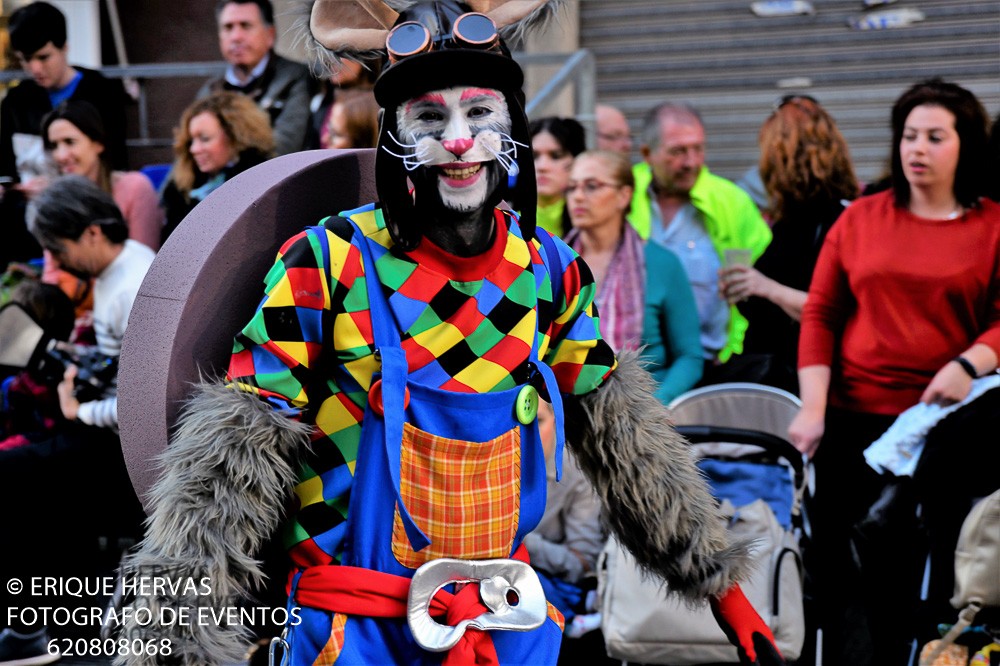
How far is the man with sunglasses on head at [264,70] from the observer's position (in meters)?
5.91

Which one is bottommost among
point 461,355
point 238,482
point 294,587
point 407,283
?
point 294,587

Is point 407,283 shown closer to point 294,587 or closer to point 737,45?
point 294,587

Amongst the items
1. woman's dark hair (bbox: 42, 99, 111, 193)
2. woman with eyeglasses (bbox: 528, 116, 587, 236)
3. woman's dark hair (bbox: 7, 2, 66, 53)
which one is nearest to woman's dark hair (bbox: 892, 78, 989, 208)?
woman with eyeglasses (bbox: 528, 116, 587, 236)

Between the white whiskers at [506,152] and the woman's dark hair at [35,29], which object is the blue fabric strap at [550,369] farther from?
the woman's dark hair at [35,29]

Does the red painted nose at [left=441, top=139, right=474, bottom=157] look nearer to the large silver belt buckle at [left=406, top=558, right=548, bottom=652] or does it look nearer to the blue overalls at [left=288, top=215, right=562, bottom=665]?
the blue overalls at [left=288, top=215, right=562, bottom=665]

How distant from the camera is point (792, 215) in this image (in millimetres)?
4867

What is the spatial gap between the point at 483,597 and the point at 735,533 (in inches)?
59.6

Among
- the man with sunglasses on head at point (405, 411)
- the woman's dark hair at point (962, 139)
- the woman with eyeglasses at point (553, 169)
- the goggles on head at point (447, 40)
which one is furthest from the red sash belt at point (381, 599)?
the woman with eyeglasses at point (553, 169)

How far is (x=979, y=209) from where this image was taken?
3.98 meters

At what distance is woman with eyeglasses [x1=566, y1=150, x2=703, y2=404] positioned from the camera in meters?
4.61

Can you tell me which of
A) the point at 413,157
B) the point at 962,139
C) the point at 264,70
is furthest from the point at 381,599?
the point at 264,70

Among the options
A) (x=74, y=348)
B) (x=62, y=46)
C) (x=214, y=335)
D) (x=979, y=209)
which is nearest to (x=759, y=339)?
(x=979, y=209)

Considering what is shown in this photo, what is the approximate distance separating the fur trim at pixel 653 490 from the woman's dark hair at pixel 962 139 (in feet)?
6.30

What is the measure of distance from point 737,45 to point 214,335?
241 inches
